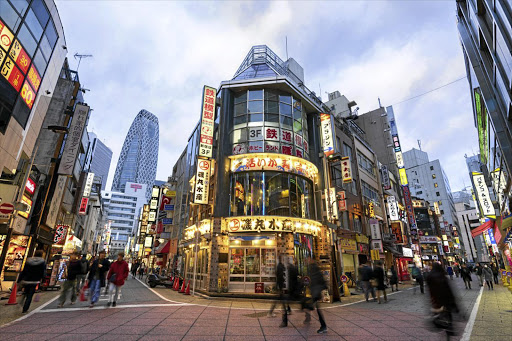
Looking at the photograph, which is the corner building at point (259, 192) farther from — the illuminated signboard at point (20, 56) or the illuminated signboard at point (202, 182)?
the illuminated signboard at point (20, 56)

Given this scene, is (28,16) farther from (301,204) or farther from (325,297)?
(325,297)

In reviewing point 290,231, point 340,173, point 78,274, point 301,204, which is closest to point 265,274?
point 290,231

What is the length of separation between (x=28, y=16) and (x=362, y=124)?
42665mm

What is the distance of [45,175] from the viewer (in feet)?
69.3

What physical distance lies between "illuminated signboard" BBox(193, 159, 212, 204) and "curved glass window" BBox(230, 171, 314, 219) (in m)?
1.85

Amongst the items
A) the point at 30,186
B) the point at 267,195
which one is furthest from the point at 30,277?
the point at 30,186

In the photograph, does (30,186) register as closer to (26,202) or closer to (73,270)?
(26,202)

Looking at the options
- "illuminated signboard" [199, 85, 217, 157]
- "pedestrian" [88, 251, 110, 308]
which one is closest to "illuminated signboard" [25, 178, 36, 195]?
"pedestrian" [88, 251, 110, 308]

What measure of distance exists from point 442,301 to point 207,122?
16944 mm

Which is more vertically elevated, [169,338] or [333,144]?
[333,144]

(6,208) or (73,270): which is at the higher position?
(6,208)

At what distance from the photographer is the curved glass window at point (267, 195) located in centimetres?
1769

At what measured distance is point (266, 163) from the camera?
722 inches

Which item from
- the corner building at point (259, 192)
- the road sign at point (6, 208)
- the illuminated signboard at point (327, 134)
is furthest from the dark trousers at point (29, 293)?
the illuminated signboard at point (327, 134)
